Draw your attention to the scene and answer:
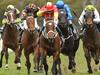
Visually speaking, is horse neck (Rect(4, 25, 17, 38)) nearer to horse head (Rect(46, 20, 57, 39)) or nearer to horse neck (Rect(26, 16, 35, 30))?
horse neck (Rect(26, 16, 35, 30))

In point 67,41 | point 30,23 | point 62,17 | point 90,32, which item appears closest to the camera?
point 30,23

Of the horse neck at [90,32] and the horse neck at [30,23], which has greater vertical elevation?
the horse neck at [30,23]

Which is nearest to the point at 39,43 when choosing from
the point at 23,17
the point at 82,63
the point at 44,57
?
the point at 44,57

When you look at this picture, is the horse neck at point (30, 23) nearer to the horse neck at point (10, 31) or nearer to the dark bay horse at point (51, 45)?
the dark bay horse at point (51, 45)

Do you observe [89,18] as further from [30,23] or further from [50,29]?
[50,29]

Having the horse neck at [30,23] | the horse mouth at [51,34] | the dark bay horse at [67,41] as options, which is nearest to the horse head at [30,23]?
the horse neck at [30,23]

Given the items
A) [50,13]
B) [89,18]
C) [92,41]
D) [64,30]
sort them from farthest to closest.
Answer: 1. [92,41]
2. [64,30]
3. [89,18]
4. [50,13]

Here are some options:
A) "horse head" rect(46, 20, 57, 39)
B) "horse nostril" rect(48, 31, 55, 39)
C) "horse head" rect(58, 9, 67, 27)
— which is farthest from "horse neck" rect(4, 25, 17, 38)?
"horse nostril" rect(48, 31, 55, 39)

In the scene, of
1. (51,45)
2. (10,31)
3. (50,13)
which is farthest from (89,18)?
(10,31)

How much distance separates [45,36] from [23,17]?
8.68 ft

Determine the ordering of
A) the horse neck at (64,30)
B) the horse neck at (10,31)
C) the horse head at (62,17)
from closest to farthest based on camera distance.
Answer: the horse head at (62,17) → the horse neck at (64,30) → the horse neck at (10,31)

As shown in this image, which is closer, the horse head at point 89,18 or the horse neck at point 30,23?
the horse neck at point 30,23

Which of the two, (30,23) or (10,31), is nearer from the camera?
(30,23)

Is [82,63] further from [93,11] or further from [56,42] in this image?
[56,42]
